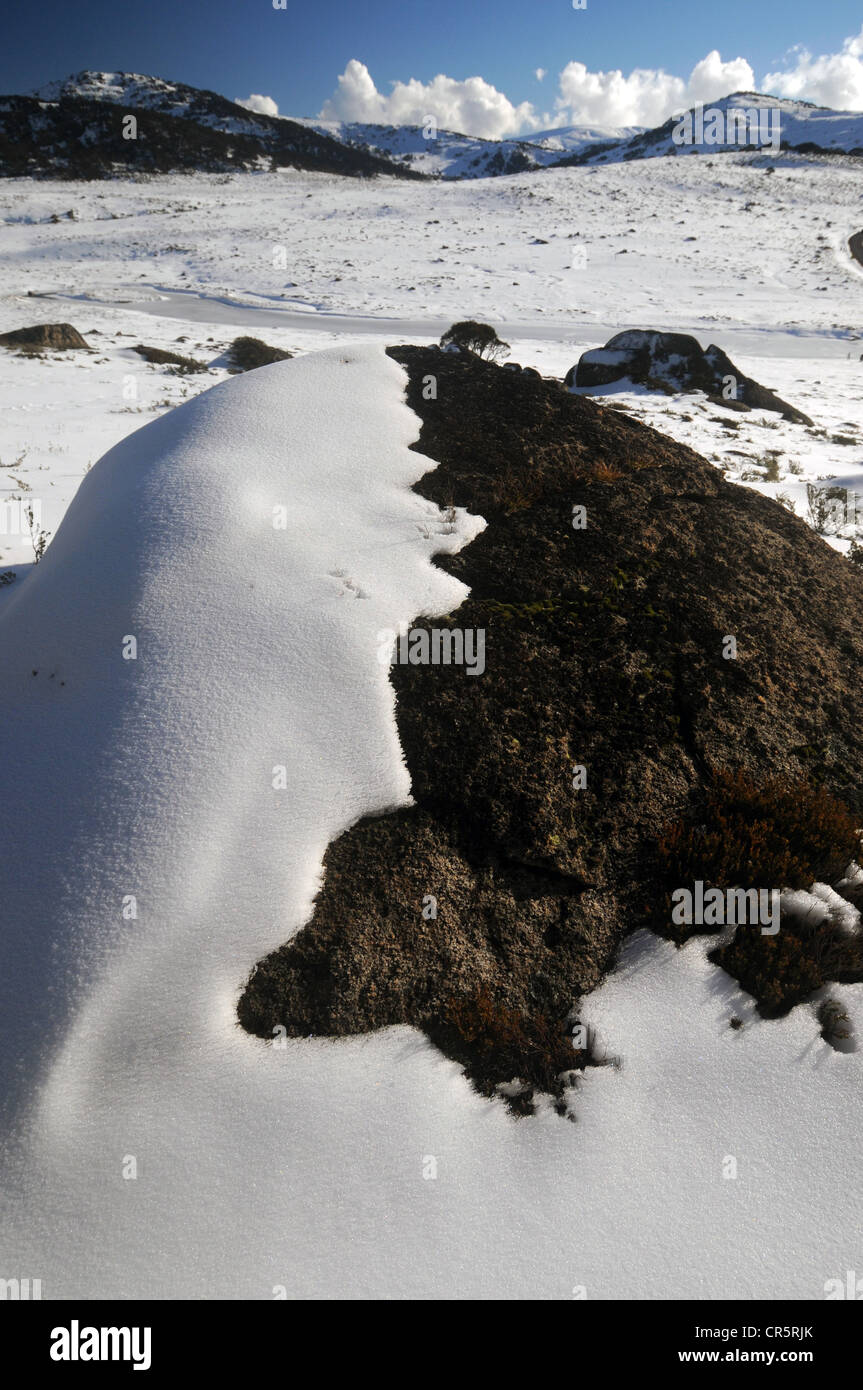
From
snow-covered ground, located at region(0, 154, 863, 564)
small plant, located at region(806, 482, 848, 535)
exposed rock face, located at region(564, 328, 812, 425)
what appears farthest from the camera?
exposed rock face, located at region(564, 328, 812, 425)

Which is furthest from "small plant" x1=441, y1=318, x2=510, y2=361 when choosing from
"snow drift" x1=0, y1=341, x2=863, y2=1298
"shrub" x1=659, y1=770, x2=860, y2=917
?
"shrub" x1=659, y1=770, x2=860, y2=917

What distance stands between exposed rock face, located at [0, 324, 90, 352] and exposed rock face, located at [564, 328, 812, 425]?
639 inches

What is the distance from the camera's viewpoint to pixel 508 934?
A: 382cm

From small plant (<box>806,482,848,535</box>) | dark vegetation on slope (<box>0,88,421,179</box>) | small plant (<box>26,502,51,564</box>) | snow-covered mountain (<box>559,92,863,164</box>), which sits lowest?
small plant (<box>26,502,51,564</box>)

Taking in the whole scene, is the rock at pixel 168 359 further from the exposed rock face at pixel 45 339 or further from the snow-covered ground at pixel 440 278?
the exposed rock face at pixel 45 339

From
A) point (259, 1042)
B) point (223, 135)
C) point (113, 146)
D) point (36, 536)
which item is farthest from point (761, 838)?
point (223, 135)

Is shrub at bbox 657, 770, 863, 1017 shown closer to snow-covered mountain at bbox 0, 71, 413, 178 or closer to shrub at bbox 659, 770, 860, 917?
shrub at bbox 659, 770, 860, 917

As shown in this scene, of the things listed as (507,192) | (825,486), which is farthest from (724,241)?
(825,486)

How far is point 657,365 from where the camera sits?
861 inches

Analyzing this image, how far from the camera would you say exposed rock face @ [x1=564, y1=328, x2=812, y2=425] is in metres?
21.1

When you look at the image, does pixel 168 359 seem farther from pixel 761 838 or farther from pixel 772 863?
pixel 772 863

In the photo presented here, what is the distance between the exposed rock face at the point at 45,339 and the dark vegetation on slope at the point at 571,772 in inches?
834

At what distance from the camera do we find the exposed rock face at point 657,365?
832 inches

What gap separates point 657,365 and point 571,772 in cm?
2168
